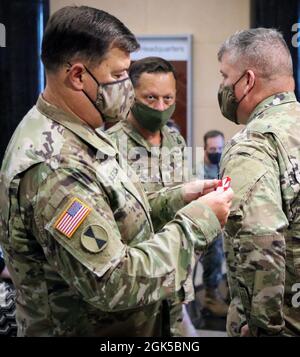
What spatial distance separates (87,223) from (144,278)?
0.16m

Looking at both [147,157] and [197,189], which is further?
[147,157]

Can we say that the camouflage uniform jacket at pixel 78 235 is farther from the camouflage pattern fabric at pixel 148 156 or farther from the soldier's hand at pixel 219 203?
the camouflage pattern fabric at pixel 148 156

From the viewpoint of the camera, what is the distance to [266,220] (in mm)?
1438

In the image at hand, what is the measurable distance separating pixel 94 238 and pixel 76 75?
36cm

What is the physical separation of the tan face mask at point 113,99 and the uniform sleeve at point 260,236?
16.9 inches

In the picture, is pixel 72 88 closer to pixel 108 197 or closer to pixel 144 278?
pixel 108 197

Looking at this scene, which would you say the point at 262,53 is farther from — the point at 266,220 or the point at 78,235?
the point at 78,235

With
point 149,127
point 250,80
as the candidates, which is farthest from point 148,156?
point 250,80

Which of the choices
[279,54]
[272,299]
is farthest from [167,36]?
[272,299]

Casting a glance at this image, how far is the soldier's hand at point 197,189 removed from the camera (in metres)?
1.42

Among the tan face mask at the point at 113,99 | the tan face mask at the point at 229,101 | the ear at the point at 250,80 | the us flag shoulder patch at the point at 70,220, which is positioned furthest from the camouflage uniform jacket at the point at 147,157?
the us flag shoulder patch at the point at 70,220

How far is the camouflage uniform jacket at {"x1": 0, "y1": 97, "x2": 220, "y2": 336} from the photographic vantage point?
101 centimetres

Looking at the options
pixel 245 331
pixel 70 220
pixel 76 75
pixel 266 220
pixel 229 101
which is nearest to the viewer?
pixel 70 220
